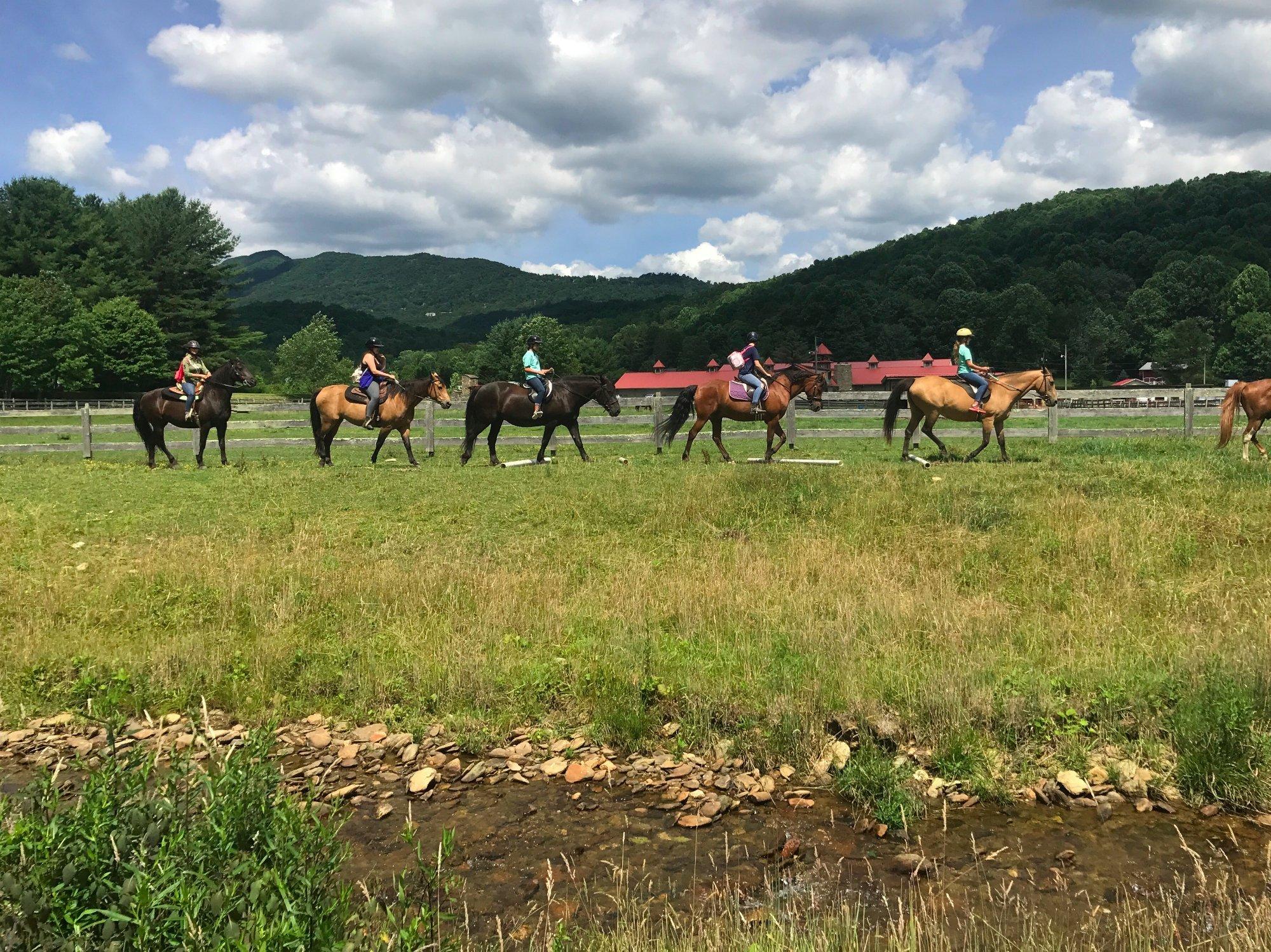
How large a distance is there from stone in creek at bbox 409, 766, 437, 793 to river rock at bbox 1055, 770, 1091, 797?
147 inches

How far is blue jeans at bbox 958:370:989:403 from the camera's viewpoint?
17.0 m

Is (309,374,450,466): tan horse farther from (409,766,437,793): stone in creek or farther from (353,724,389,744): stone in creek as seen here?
(409,766,437,793): stone in creek

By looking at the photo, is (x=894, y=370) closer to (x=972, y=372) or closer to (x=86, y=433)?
(x=972, y=372)

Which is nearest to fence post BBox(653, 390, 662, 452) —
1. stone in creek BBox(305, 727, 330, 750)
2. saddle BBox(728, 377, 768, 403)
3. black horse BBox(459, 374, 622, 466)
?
black horse BBox(459, 374, 622, 466)

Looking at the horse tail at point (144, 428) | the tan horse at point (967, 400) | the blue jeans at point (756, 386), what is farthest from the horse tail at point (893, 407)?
the horse tail at point (144, 428)

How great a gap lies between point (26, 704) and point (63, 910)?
4287 mm

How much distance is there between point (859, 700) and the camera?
560 centimetres

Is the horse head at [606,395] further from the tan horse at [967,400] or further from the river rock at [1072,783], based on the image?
the river rock at [1072,783]

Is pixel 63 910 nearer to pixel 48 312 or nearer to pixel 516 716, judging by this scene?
pixel 516 716

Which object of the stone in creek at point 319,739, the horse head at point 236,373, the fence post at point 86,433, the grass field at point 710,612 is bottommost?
the stone in creek at point 319,739

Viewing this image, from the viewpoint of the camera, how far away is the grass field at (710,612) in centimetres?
557

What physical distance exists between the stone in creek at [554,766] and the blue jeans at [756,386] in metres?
13.1

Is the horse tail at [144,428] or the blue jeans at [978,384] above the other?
the blue jeans at [978,384]

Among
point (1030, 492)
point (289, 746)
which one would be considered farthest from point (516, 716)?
point (1030, 492)
